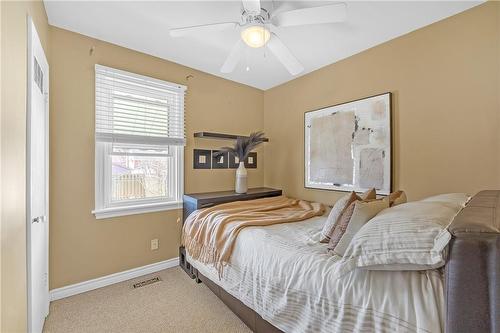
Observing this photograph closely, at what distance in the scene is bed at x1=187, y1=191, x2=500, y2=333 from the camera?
32.5 inches

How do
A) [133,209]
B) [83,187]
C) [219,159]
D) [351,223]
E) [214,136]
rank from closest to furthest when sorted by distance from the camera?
[351,223]
[83,187]
[133,209]
[214,136]
[219,159]

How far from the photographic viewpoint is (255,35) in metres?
1.93

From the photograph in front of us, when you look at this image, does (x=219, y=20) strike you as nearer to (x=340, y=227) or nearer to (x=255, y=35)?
(x=255, y=35)

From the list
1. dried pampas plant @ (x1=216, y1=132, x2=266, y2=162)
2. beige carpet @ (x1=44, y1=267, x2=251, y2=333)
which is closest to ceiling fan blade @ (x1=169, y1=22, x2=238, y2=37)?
dried pampas plant @ (x1=216, y1=132, x2=266, y2=162)

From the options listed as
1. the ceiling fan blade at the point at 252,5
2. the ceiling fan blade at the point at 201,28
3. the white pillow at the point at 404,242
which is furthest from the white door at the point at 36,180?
the white pillow at the point at 404,242

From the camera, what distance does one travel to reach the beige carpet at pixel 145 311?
1.87 metres

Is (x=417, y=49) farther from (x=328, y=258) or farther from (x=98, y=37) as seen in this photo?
(x=98, y=37)

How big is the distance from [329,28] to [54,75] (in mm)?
2663

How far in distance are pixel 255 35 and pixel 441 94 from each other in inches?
69.5

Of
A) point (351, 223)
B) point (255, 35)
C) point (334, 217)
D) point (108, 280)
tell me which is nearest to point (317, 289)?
point (351, 223)

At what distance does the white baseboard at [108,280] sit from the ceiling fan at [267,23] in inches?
97.6

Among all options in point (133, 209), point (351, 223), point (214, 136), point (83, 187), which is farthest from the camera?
point (214, 136)

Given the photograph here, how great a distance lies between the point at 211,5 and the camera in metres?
1.94

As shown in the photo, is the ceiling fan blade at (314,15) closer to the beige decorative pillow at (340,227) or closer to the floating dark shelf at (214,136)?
the beige decorative pillow at (340,227)
